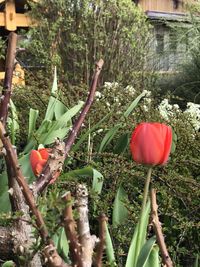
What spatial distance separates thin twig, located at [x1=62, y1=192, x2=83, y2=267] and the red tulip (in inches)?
16.5

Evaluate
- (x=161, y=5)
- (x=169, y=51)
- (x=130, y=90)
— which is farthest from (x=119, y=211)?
(x=161, y=5)

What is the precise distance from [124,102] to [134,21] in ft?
21.8

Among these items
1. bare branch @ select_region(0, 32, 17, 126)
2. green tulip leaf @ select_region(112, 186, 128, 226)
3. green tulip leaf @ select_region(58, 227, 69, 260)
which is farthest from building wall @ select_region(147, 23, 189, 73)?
green tulip leaf @ select_region(58, 227, 69, 260)

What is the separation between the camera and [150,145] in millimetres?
1482

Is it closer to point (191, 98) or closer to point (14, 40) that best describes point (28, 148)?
point (14, 40)

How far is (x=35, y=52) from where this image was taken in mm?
10438

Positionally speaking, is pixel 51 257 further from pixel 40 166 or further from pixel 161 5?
pixel 161 5

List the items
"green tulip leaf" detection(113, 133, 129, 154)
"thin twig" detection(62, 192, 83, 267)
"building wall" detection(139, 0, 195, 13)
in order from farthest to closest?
"building wall" detection(139, 0, 195, 13), "green tulip leaf" detection(113, 133, 129, 154), "thin twig" detection(62, 192, 83, 267)

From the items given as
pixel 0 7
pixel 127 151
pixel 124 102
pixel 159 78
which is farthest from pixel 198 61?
pixel 127 151

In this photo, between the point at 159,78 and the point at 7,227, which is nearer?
the point at 7,227

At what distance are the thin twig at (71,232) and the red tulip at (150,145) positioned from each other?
42cm

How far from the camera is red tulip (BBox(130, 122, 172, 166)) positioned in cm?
149

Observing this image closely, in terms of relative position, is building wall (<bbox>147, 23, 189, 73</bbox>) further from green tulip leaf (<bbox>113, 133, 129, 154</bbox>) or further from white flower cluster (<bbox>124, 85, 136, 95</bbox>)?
green tulip leaf (<bbox>113, 133, 129, 154</bbox>)

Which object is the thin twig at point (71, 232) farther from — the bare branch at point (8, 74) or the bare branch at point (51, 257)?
the bare branch at point (8, 74)
